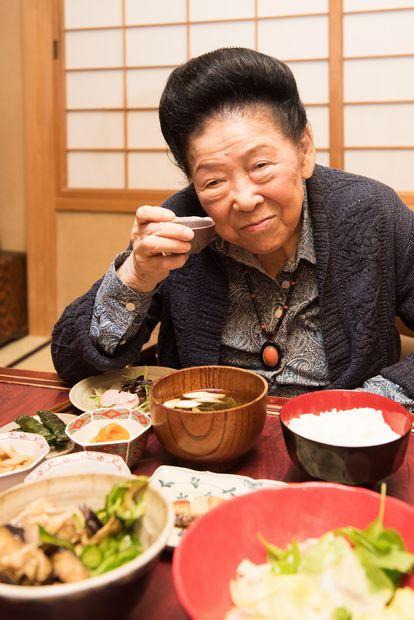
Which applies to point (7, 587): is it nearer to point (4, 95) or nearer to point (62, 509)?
point (62, 509)

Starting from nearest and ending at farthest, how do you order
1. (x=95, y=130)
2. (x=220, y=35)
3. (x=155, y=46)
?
(x=220, y=35) → (x=155, y=46) → (x=95, y=130)

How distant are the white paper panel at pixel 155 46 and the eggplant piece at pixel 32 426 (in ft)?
11.1

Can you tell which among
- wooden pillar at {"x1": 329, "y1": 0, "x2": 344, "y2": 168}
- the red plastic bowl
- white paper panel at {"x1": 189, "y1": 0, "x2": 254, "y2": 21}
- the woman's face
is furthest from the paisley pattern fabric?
white paper panel at {"x1": 189, "y1": 0, "x2": 254, "y2": 21}

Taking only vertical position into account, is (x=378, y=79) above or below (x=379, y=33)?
below

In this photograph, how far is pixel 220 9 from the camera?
12.7ft

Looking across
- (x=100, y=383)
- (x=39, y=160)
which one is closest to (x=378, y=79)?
(x=39, y=160)

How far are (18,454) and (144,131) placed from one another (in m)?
3.50

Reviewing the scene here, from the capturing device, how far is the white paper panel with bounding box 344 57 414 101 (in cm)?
364

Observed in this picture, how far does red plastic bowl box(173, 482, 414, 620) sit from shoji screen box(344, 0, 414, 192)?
10.9 feet

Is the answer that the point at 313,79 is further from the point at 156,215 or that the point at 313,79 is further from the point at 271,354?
the point at 156,215

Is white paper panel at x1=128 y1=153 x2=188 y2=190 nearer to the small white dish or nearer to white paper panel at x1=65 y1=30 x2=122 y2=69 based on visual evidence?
white paper panel at x1=65 y1=30 x2=122 y2=69

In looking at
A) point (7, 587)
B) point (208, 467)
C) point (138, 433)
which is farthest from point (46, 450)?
point (7, 587)

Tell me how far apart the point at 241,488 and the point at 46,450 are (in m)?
0.33

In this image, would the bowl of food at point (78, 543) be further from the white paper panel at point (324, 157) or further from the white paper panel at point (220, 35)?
the white paper panel at point (220, 35)
